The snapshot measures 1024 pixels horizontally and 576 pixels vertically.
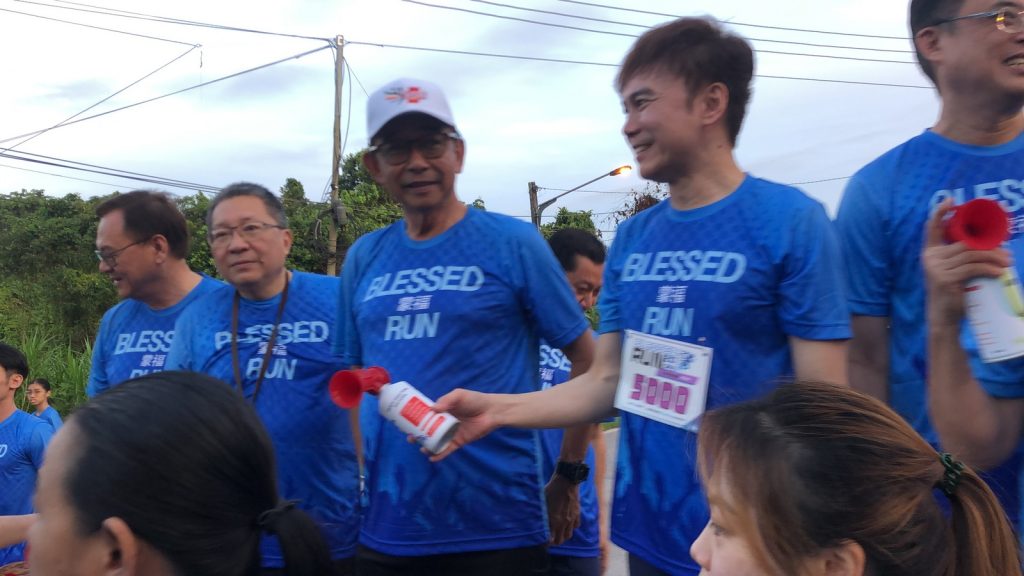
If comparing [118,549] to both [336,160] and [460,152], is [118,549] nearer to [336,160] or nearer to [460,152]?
[460,152]

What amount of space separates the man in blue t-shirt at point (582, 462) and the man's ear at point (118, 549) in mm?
1859

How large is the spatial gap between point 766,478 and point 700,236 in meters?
0.90

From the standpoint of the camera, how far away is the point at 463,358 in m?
2.62

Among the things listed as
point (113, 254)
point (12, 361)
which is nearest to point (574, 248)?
point (113, 254)

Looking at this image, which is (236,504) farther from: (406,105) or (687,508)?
(406,105)

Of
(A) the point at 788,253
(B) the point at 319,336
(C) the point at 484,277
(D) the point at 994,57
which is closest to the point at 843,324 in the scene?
(A) the point at 788,253

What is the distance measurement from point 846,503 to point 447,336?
1.50 meters

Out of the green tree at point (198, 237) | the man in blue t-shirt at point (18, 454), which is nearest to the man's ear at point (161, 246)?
the man in blue t-shirt at point (18, 454)

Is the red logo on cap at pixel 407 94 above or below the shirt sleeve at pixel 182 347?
above

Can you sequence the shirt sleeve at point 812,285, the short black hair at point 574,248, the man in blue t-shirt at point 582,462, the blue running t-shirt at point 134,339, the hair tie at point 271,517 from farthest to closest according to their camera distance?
the short black hair at point 574,248, the blue running t-shirt at point 134,339, the man in blue t-shirt at point 582,462, the shirt sleeve at point 812,285, the hair tie at point 271,517

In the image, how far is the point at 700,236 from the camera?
2156mm

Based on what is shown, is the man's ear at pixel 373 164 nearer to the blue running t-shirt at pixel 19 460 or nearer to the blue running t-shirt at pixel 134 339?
the blue running t-shirt at pixel 134 339

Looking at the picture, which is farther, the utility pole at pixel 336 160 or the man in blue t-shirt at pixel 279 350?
the utility pole at pixel 336 160

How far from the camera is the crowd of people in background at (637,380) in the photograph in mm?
1396
